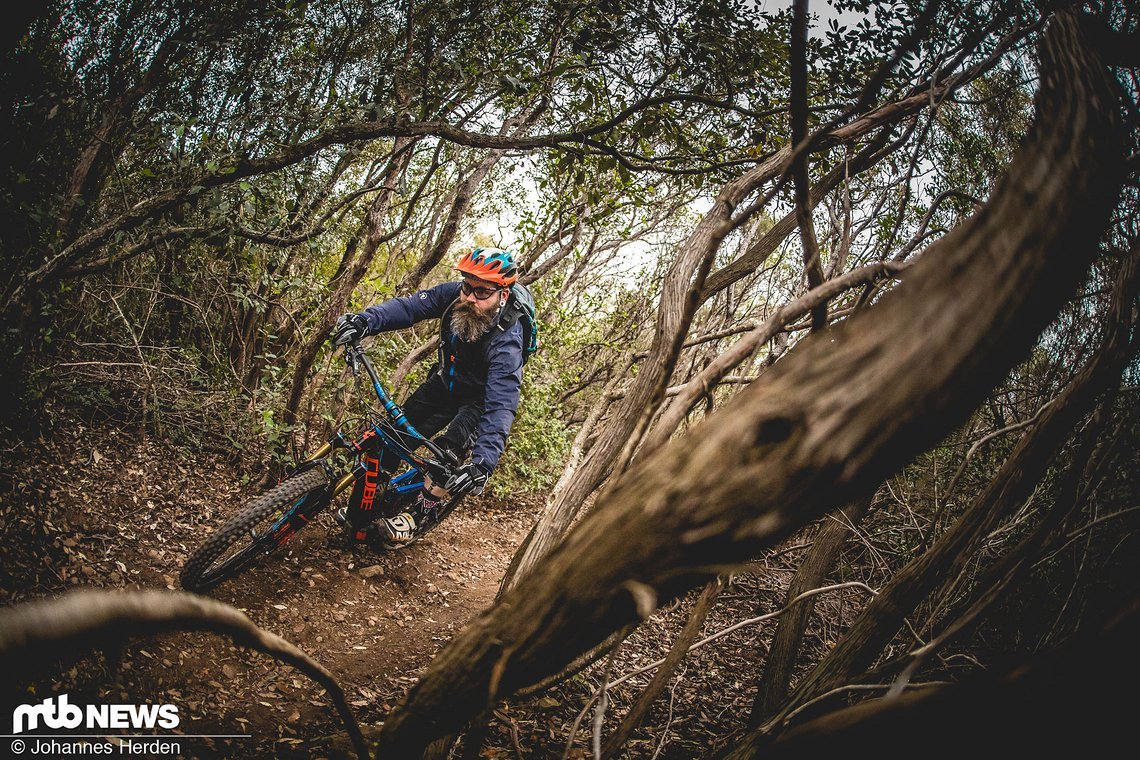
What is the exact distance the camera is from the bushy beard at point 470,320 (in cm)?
430

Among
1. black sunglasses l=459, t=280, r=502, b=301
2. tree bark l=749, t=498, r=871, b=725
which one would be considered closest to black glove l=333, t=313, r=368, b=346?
black sunglasses l=459, t=280, r=502, b=301

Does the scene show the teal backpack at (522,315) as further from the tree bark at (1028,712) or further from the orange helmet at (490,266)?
Answer: the tree bark at (1028,712)

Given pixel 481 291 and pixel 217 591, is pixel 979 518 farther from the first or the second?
pixel 217 591

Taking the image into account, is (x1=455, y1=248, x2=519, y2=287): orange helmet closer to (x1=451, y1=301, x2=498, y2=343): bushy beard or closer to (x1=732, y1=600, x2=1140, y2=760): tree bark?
(x1=451, y1=301, x2=498, y2=343): bushy beard

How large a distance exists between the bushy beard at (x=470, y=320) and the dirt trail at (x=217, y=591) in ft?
7.48

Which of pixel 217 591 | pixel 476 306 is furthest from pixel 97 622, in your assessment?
pixel 476 306

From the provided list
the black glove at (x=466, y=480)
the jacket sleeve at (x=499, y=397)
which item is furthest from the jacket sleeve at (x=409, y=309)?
the black glove at (x=466, y=480)

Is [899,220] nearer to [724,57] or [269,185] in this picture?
[724,57]

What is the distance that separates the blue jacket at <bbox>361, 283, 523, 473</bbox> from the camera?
3.91 meters

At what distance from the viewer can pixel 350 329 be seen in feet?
12.4

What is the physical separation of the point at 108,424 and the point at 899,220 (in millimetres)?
6401

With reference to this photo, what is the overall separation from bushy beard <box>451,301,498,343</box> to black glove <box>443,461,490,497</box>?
1.18 meters

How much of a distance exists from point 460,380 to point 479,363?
26 cm

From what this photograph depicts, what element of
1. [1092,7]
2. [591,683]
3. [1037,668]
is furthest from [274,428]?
[1092,7]
